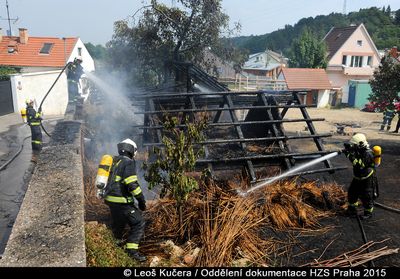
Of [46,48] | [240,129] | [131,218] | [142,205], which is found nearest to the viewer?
[131,218]

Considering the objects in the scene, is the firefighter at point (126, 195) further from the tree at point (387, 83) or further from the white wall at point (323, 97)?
the white wall at point (323, 97)

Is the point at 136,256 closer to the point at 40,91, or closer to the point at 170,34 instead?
the point at 170,34

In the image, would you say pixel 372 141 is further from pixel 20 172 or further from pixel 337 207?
pixel 20 172

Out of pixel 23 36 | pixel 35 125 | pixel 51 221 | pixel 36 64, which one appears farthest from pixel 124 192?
pixel 23 36

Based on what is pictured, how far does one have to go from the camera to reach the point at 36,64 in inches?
1158

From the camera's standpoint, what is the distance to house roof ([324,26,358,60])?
39.6 meters

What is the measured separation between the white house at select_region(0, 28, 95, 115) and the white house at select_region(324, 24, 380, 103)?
88.8 feet

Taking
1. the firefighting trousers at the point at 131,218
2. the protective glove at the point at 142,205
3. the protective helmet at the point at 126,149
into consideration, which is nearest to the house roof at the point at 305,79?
the protective helmet at the point at 126,149

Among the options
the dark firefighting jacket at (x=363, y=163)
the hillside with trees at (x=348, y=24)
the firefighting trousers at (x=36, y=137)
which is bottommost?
the firefighting trousers at (x=36, y=137)

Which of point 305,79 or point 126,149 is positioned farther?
point 305,79

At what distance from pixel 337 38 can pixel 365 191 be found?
40333 millimetres

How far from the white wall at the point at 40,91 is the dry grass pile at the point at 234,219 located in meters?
16.6

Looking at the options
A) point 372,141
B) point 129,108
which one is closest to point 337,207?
point 129,108

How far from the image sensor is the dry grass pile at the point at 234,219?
4.36m
